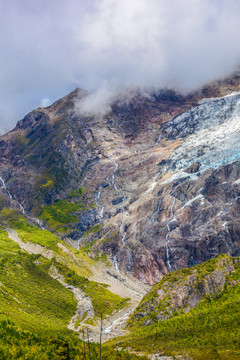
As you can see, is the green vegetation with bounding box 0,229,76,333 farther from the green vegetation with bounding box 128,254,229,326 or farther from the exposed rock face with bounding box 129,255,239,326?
the exposed rock face with bounding box 129,255,239,326

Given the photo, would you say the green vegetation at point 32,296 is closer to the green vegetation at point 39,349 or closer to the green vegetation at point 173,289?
the green vegetation at point 39,349

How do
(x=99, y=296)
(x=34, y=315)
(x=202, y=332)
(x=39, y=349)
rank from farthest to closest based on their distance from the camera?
(x=99, y=296)
(x=34, y=315)
(x=202, y=332)
(x=39, y=349)


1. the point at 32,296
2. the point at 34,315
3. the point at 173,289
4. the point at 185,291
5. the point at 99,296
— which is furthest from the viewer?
the point at 99,296

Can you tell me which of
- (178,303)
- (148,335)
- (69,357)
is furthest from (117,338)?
(69,357)

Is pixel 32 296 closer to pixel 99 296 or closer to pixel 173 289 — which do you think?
pixel 99 296

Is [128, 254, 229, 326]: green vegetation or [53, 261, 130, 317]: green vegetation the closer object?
[128, 254, 229, 326]: green vegetation

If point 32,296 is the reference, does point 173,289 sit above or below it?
→ below

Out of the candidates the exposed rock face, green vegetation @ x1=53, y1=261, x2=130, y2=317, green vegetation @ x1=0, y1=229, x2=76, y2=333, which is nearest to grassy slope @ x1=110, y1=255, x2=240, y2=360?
the exposed rock face

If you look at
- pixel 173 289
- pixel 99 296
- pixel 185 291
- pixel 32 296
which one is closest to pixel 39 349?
pixel 185 291

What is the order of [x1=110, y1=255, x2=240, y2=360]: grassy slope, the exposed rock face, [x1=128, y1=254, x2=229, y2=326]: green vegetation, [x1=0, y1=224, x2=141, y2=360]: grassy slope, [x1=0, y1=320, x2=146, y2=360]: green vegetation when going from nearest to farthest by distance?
[x1=0, y1=320, x2=146, y2=360]: green vegetation, [x1=0, y1=224, x2=141, y2=360]: grassy slope, [x1=110, y1=255, x2=240, y2=360]: grassy slope, the exposed rock face, [x1=128, y1=254, x2=229, y2=326]: green vegetation
